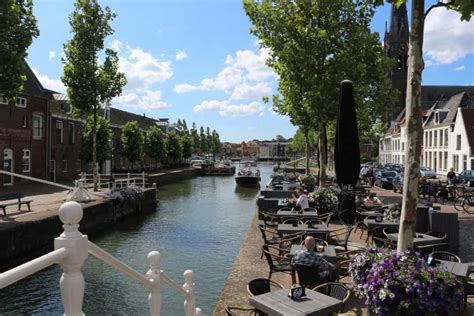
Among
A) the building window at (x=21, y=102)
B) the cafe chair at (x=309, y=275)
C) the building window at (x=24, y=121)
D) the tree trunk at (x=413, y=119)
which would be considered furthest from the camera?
the building window at (x=24, y=121)

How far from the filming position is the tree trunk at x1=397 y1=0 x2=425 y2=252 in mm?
5348

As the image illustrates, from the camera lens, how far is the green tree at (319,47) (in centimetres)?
2178

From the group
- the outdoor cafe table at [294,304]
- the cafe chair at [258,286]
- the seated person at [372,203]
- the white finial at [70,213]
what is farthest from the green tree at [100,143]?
the white finial at [70,213]

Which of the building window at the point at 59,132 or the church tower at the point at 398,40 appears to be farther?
the church tower at the point at 398,40

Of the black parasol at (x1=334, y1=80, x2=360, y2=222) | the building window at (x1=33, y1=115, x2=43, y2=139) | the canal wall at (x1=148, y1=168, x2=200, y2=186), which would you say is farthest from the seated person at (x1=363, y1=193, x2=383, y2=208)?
the canal wall at (x1=148, y1=168, x2=200, y2=186)

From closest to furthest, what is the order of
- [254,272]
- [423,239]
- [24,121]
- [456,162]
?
[254,272]
[423,239]
[24,121]
[456,162]

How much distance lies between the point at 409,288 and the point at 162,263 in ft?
33.4

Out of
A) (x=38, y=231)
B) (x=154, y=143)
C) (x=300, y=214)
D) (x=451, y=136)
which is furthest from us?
(x=154, y=143)

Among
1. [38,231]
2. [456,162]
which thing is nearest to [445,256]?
[38,231]

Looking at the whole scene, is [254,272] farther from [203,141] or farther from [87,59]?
[203,141]

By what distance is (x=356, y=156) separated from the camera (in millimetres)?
13469

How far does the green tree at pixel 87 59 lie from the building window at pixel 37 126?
8274 mm

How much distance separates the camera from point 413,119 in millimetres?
5402

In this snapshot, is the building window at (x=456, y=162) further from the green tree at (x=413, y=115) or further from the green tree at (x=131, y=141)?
the green tree at (x=413, y=115)
